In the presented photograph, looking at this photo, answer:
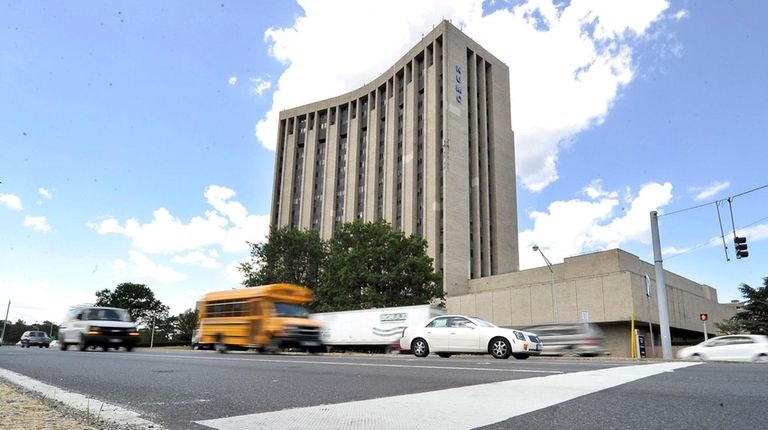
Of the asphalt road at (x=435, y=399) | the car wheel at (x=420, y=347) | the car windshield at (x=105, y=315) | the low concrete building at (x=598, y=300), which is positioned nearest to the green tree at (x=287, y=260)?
the low concrete building at (x=598, y=300)

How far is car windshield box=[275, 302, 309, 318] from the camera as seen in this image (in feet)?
63.2

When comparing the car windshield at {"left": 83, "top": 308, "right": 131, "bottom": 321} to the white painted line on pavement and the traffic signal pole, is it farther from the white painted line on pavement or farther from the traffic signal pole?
the traffic signal pole

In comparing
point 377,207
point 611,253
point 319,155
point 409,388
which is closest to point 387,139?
point 377,207

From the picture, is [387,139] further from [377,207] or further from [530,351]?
[530,351]

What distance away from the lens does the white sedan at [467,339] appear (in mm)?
15266

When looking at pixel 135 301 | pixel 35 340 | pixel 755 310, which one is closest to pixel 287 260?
pixel 35 340

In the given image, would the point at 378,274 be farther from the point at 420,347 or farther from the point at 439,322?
the point at 439,322

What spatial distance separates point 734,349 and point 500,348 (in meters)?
10.6

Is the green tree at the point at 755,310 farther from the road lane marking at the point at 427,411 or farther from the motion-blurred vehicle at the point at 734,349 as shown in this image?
the road lane marking at the point at 427,411

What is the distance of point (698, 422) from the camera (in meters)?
3.82

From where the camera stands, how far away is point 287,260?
1991 inches

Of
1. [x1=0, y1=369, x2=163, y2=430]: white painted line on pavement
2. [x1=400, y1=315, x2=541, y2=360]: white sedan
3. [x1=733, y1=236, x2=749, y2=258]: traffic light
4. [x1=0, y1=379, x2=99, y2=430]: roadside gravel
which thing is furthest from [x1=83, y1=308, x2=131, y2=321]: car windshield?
[x1=733, y1=236, x2=749, y2=258]: traffic light

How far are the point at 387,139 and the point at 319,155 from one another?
19148 millimetres

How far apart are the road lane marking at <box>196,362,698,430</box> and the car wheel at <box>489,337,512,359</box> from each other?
9.33 meters
